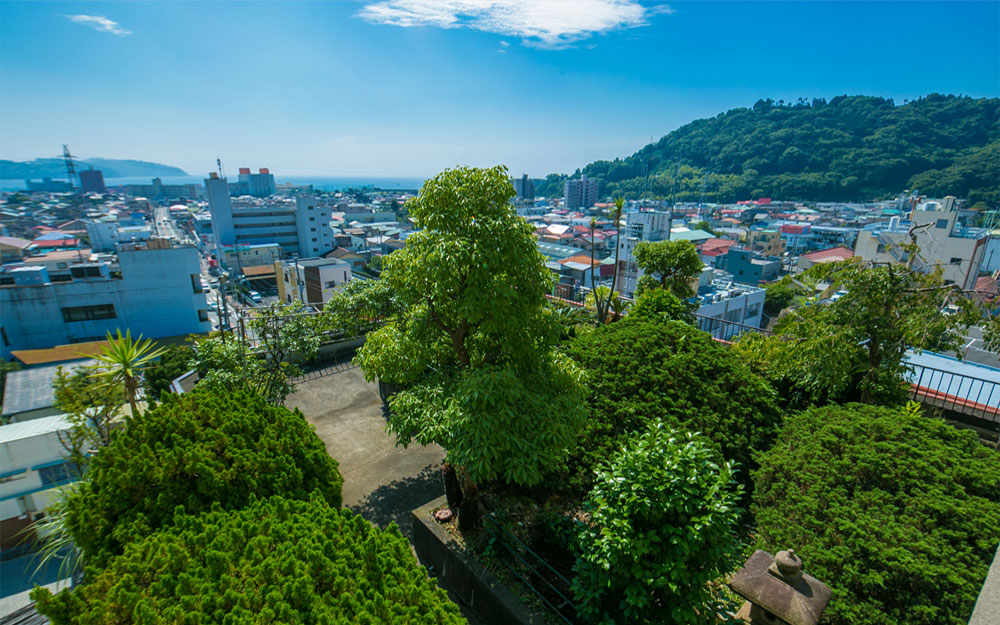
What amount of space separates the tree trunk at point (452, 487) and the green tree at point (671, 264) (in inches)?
435

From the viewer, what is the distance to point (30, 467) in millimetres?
6938

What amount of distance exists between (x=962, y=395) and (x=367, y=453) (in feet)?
35.1

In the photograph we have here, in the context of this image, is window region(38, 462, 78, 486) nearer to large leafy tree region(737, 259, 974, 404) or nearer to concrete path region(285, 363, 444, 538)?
concrete path region(285, 363, 444, 538)

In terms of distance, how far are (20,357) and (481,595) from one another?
92.1 ft

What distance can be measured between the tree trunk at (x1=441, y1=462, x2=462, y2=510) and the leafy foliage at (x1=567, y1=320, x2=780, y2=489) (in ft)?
5.24

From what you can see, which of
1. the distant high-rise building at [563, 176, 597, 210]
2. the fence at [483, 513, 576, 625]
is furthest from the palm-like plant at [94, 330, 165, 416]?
the distant high-rise building at [563, 176, 597, 210]

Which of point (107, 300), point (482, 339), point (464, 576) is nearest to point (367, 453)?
point (464, 576)

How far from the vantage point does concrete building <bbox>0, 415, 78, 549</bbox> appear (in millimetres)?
6789

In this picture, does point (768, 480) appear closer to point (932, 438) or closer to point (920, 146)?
point (932, 438)

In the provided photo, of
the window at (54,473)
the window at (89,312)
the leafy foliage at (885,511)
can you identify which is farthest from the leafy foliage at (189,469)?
the window at (89,312)

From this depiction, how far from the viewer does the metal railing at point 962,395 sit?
728 cm

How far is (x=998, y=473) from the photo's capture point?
5.12m

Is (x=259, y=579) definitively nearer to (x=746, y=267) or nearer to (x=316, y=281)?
(x=316, y=281)

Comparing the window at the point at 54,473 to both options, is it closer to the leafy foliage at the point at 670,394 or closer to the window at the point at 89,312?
the leafy foliage at the point at 670,394
